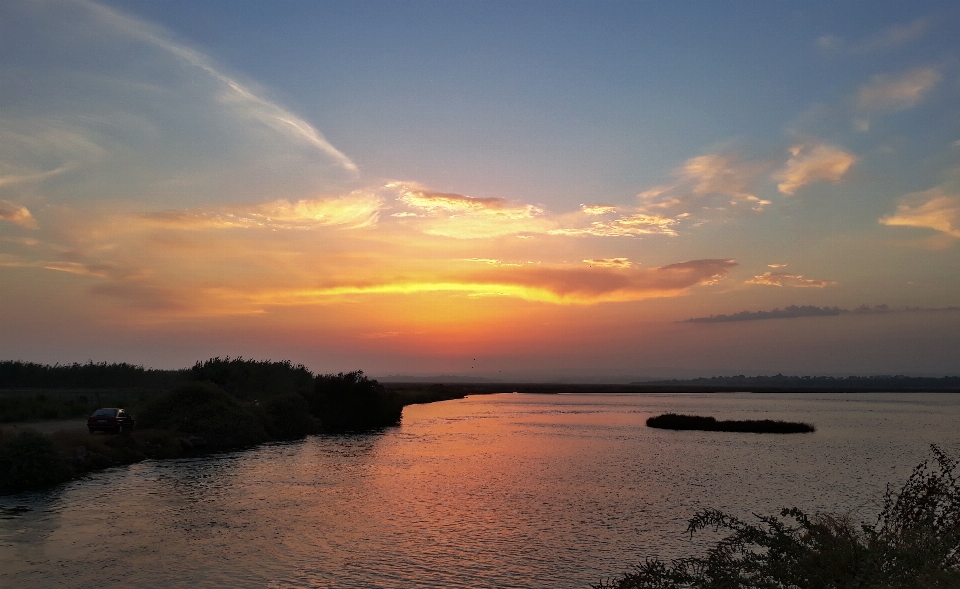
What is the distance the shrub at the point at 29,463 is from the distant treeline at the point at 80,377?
78.9 meters

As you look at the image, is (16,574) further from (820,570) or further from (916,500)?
(916,500)

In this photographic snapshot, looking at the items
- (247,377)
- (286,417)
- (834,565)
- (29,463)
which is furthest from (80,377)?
(834,565)

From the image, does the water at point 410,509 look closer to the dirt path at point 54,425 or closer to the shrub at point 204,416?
the shrub at point 204,416

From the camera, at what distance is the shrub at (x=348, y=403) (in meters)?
85.4

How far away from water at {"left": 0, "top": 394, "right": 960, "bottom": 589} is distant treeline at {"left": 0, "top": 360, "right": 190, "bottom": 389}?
79188 millimetres

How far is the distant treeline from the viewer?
118750mm

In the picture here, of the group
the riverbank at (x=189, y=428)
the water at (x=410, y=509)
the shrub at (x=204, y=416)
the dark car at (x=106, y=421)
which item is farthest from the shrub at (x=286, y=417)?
the dark car at (x=106, y=421)

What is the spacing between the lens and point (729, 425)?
284 feet

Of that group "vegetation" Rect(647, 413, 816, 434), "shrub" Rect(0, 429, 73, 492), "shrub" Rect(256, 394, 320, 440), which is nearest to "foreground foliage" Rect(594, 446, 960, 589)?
"shrub" Rect(0, 429, 73, 492)

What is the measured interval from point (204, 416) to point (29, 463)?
973 inches

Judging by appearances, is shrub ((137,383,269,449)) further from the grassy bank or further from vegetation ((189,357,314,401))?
vegetation ((189,357,314,401))

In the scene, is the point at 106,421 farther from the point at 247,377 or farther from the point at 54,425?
the point at 247,377

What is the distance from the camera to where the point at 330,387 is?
86500mm

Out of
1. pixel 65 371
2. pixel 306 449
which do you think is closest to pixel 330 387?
pixel 306 449
